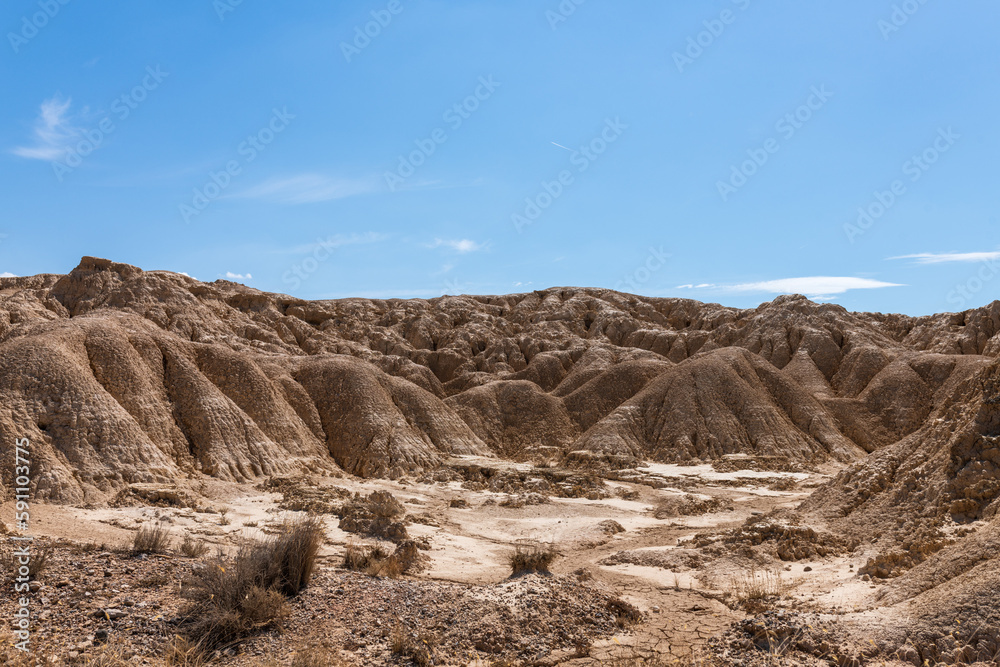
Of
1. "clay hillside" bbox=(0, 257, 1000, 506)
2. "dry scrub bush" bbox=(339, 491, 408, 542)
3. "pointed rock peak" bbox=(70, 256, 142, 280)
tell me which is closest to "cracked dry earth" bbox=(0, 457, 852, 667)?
"dry scrub bush" bbox=(339, 491, 408, 542)

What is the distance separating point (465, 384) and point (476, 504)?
31.7 metres

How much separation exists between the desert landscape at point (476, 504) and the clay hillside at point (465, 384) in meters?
0.16

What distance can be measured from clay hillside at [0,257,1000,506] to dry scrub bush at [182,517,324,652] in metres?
10.3

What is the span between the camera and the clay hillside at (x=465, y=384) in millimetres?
20016

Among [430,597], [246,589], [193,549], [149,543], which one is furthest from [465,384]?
[246,589]

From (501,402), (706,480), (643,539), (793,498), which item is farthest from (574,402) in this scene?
(643,539)

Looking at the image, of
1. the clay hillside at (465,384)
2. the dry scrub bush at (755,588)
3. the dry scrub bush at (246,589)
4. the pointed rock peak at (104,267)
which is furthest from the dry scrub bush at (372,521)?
the pointed rock peak at (104,267)

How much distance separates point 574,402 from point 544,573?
35.8 metres

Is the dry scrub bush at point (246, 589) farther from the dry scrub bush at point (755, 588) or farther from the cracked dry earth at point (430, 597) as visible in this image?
the dry scrub bush at point (755, 588)

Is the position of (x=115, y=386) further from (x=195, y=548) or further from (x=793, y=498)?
(x=793, y=498)

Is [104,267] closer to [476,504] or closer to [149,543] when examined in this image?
[476,504]

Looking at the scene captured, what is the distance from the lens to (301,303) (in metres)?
67.6

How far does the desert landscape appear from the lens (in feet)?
30.7

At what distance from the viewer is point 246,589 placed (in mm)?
9766
